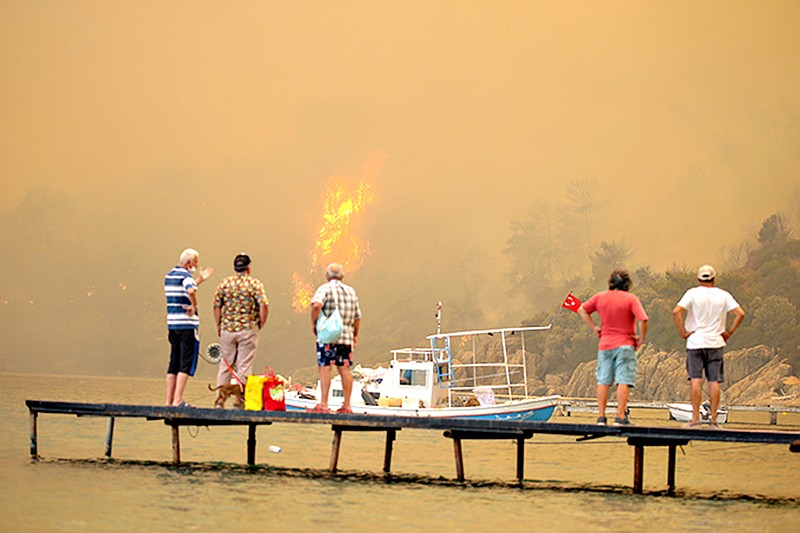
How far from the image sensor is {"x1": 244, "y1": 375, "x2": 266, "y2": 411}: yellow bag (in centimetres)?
2284

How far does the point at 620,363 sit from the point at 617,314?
830 millimetres

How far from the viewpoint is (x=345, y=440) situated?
4972 centimetres

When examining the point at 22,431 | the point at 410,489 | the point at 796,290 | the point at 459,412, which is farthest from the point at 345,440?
the point at 796,290

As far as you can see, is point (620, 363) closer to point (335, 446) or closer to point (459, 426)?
point (459, 426)

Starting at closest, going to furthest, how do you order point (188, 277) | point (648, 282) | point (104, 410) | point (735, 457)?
1. point (188, 277)
2. point (104, 410)
3. point (735, 457)
4. point (648, 282)

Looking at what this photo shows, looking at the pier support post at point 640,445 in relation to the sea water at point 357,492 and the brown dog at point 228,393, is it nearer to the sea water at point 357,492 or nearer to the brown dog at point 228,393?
the sea water at point 357,492

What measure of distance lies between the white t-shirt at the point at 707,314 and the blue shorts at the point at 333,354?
18.7 ft

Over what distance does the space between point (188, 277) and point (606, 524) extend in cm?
810

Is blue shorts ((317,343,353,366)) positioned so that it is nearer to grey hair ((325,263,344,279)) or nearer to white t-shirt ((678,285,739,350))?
grey hair ((325,263,344,279))

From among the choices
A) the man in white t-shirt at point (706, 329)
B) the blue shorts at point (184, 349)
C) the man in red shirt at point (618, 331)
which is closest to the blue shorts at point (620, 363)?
the man in red shirt at point (618, 331)

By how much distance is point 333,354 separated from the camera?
2155cm

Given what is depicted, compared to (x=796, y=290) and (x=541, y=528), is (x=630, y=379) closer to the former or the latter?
(x=541, y=528)

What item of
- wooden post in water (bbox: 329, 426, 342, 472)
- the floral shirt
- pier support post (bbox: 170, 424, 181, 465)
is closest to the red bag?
the floral shirt

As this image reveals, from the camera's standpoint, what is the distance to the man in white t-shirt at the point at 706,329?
2062 cm
